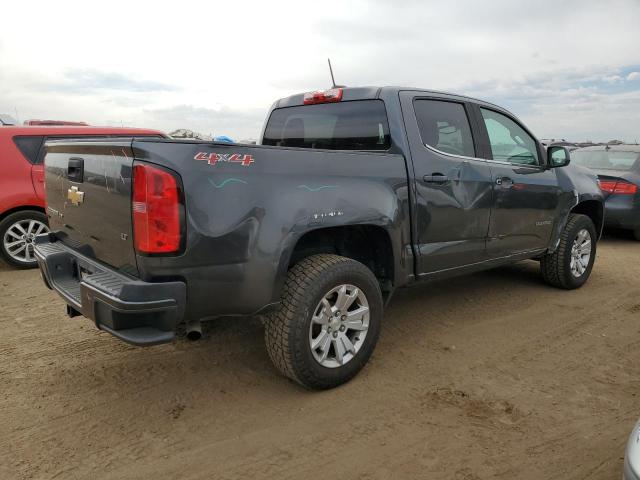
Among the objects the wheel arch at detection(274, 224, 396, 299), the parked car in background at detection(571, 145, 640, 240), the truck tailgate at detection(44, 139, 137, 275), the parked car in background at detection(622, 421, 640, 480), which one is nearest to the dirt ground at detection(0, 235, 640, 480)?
the parked car in background at detection(622, 421, 640, 480)

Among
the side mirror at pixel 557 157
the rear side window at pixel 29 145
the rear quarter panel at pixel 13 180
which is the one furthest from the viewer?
the rear side window at pixel 29 145

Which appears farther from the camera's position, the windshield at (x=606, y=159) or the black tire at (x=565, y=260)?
the windshield at (x=606, y=159)

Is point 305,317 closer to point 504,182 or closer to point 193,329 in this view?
point 193,329

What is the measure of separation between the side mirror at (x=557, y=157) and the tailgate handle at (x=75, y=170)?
3932mm

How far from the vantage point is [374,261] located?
3469 mm

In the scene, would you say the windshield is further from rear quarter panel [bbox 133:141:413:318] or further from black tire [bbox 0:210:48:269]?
black tire [bbox 0:210:48:269]

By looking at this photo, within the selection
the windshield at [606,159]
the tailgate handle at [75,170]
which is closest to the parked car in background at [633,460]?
the tailgate handle at [75,170]

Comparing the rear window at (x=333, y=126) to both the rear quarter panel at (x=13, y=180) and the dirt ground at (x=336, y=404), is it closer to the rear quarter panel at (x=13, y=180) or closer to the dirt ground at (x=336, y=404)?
the dirt ground at (x=336, y=404)

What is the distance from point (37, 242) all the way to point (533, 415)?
10.9 feet

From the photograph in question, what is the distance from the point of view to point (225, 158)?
98.0 inches

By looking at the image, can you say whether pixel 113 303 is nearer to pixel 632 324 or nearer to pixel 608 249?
pixel 632 324

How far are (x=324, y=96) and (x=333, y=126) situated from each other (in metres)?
0.26

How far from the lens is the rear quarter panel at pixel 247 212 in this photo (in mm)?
2408

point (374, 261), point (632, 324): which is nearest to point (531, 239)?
point (632, 324)
